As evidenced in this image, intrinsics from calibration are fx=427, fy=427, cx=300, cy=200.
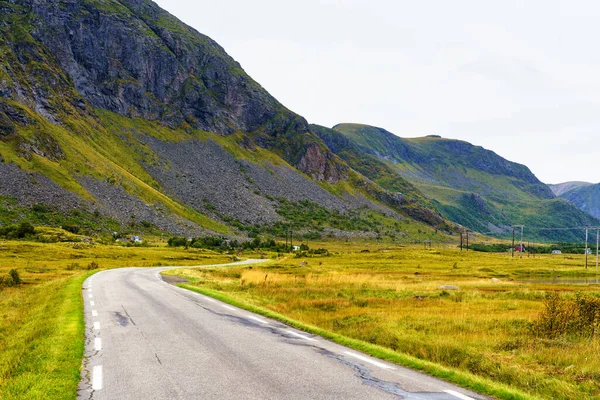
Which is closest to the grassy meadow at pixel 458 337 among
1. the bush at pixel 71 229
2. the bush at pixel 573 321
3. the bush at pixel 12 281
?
the bush at pixel 573 321

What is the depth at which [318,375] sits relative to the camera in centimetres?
1007

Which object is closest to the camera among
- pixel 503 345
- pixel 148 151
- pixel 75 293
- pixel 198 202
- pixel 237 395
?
pixel 237 395

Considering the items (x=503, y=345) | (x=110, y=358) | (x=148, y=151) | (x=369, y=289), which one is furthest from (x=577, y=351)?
(x=148, y=151)

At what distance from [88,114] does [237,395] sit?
213m

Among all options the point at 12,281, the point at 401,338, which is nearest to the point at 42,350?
the point at 401,338

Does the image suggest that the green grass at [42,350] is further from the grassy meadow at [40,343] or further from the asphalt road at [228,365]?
the asphalt road at [228,365]

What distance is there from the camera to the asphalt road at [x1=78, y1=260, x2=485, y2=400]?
8.87 m

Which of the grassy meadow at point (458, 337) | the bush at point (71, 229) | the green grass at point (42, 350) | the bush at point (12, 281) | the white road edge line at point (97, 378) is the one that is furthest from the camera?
the bush at point (71, 229)

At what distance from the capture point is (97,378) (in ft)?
32.6

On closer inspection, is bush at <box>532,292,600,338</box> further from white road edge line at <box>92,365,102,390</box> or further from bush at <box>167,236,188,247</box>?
bush at <box>167,236,188,247</box>

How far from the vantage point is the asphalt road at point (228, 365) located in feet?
29.1

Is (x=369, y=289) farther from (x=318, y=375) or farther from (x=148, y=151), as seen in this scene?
(x=148, y=151)

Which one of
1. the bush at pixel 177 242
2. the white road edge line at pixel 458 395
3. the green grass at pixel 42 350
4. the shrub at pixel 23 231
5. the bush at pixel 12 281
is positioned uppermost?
the white road edge line at pixel 458 395

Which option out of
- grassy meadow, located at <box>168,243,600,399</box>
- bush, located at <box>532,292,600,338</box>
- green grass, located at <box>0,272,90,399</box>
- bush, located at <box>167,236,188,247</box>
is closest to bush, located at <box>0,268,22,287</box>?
green grass, located at <box>0,272,90,399</box>
